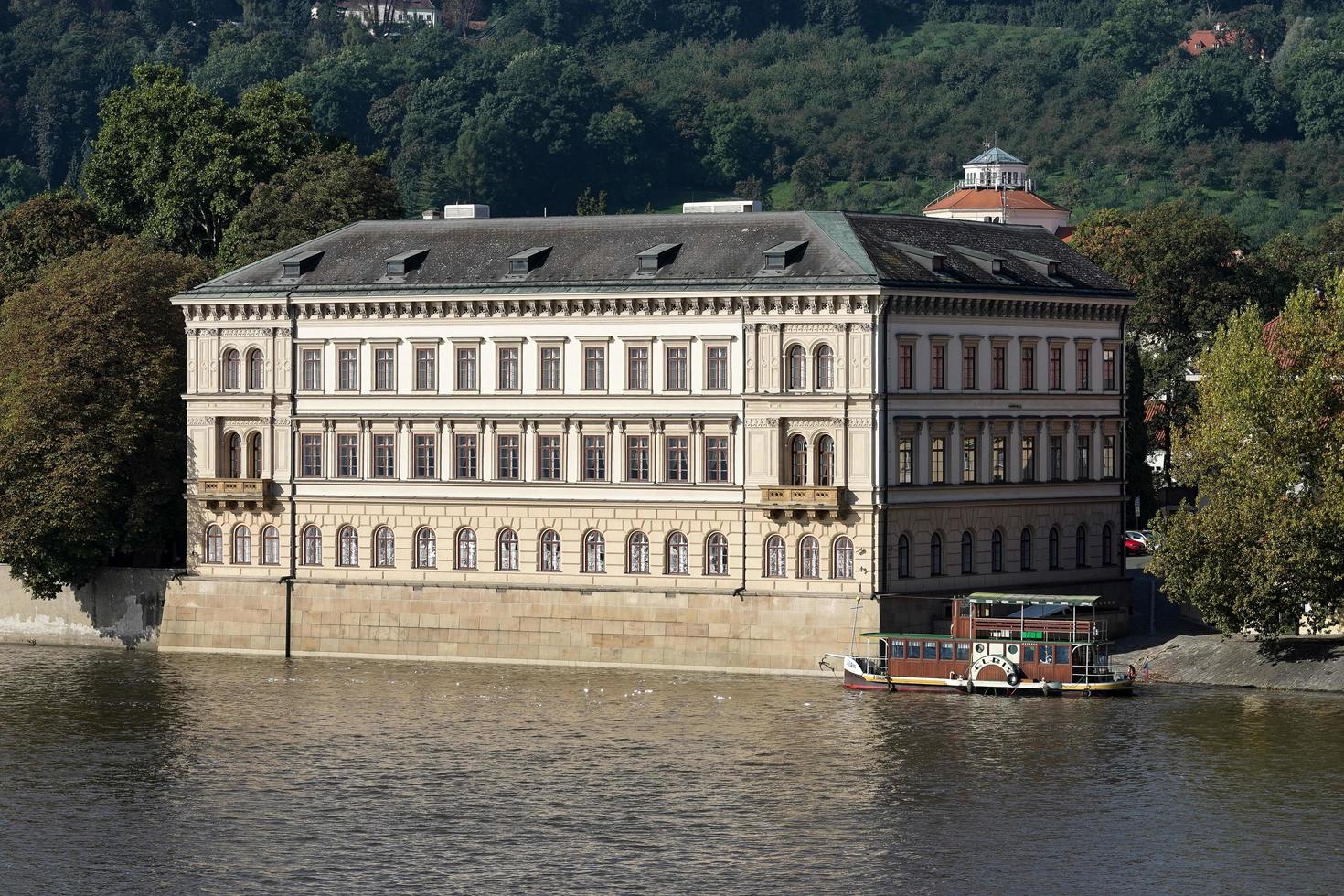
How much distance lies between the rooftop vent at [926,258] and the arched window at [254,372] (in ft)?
82.7

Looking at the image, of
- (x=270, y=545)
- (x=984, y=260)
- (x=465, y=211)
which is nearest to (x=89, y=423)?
(x=270, y=545)

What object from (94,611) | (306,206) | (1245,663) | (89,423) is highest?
(306,206)

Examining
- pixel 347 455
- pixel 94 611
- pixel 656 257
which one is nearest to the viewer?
pixel 656 257

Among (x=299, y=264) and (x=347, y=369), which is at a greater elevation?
(x=299, y=264)

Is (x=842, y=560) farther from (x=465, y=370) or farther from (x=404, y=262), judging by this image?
(x=404, y=262)

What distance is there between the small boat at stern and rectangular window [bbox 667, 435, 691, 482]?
30.6ft

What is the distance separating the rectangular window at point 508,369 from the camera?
113000mm

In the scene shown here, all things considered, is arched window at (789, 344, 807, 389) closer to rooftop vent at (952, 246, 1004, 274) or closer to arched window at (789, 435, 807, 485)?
arched window at (789, 435, 807, 485)

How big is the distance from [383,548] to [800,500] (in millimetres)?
17379

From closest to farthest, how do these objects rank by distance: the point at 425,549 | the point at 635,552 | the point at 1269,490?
the point at 1269,490, the point at 635,552, the point at 425,549

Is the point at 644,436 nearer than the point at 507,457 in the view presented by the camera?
Yes

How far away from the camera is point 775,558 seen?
108500 mm

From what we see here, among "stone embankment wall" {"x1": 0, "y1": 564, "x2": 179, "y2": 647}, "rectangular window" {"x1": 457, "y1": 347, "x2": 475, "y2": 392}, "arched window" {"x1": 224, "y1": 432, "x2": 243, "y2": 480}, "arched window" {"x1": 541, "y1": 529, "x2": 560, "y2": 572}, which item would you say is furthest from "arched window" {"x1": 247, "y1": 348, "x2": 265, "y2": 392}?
"arched window" {"x1": 541, "y1": 529, "x2": 560, "y2": 572}

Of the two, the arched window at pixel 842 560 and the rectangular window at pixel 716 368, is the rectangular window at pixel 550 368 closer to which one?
the rectangular window at pixel 716 368
